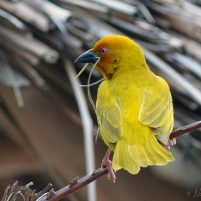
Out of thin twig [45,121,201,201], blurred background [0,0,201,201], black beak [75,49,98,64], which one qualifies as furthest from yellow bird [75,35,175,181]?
blurred background [0,0,201,201]

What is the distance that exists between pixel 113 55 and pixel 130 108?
23 centimetres

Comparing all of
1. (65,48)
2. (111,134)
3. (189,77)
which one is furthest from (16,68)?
(111,134)

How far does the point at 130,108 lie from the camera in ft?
6.61

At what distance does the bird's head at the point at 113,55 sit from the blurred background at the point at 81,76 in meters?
0.66

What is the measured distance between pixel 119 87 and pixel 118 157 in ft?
1.17

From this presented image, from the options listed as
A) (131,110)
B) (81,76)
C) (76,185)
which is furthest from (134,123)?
(81,76)

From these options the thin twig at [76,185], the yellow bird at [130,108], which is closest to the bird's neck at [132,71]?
the yellow bird at [130,108]

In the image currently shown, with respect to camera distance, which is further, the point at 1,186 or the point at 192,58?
the point at 1,186

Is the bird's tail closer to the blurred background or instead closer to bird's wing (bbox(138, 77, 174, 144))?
bird's wing (bbox(138, 77, 174, 144))

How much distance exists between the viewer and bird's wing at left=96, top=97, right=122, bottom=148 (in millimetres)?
1925

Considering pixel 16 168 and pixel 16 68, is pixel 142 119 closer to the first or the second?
pixel 16 68

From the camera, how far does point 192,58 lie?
10.7 ft

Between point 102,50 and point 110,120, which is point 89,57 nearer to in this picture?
point 102,50

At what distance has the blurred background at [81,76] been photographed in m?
3.12
